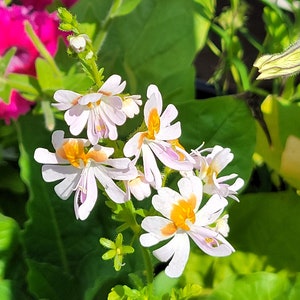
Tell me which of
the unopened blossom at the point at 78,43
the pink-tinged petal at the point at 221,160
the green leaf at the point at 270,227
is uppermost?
the unopened blossom at the point at 78,43

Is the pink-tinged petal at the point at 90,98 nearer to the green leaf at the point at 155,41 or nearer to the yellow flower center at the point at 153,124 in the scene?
the yellow flower center at the point at 153,124

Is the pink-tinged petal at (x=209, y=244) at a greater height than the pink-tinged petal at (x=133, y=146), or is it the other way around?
the pink-tinged petal at (x=133, y=146)

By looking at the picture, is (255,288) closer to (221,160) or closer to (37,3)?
(221,160)

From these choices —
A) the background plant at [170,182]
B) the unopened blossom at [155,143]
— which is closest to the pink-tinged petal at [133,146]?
the unopened blossom at [155,143]

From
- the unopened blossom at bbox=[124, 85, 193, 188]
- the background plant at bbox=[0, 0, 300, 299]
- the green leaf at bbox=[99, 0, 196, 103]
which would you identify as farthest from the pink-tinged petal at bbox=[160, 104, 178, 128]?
the green leaf at bbox=[99, 0, 196, 103]

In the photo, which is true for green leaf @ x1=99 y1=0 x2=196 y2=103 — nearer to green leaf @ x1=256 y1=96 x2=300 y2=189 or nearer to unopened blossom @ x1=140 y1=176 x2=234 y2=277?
green leaf @ x1=256 y1=96 x2=300 y2=189

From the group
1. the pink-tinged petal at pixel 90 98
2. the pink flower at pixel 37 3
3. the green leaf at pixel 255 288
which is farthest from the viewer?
the pink flower at pixel 37 3

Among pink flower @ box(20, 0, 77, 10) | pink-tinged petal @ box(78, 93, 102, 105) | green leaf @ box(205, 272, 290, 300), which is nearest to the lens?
pink-tinged petal @ box(78, 93, 102, 105)

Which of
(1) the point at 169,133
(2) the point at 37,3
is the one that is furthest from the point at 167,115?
(2) the point at 37,3
